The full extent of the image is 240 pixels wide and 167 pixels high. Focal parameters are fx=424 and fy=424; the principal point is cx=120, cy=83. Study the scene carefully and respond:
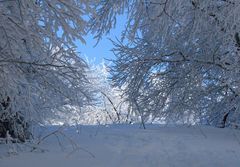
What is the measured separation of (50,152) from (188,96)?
3.71 metres

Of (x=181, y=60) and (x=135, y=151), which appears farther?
(x=181, y=60)

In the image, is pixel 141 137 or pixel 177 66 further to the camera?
pixel 177 66

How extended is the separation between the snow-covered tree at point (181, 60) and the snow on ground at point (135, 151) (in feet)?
3.47

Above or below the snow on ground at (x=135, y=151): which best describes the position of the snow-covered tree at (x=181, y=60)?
above

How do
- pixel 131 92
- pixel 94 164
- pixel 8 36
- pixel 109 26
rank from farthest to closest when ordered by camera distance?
pixel 131 92
pixel 109 26
pixel 94 164
pixel 8 36

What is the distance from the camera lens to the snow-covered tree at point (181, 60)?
21.4 ft

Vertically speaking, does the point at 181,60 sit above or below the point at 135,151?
above

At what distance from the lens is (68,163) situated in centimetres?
554

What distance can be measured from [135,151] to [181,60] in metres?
2.07

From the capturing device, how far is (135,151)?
21.2 ft

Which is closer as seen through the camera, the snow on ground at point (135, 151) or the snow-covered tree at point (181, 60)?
the snow on ground at point (135, 151)

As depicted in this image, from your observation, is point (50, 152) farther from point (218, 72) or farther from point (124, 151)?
point (218, 72)

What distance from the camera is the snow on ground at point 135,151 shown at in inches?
222

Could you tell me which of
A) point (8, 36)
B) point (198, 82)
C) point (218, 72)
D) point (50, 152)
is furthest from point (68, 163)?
point (218, 72)
